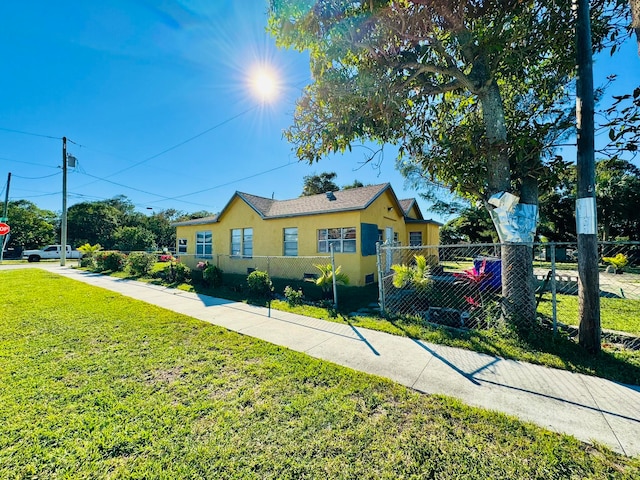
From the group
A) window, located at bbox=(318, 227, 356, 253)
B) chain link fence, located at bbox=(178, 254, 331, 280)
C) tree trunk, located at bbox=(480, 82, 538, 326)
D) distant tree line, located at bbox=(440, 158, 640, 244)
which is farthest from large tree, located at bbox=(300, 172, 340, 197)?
tree trunk, located at bbox=(480, 82, 538, 326)

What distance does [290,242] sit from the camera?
1242 centimetres

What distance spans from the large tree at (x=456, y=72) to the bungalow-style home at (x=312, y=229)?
14.7 ft

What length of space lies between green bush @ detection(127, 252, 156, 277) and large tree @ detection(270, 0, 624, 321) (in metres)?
12.7

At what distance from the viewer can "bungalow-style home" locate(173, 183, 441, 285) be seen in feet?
35.0

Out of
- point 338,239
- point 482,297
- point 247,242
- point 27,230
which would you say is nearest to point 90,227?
point 27,230

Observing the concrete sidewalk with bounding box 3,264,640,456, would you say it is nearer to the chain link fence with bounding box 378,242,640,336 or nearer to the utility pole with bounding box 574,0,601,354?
the utility pole with bounding box 574,0,601,354

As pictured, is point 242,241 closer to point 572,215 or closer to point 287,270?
point 287,270

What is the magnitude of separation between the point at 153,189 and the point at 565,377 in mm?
37452

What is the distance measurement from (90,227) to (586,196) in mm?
50506

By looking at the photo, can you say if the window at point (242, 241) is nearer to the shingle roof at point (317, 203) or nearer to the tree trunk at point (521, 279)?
the shingle roof at point (317, 203)

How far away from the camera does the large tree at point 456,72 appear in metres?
4.68

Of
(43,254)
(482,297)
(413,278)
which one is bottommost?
(482,297)

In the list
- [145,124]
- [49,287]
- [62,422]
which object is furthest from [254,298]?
[145,124]

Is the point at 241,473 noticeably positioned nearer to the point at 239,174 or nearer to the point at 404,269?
the point at 404,269
